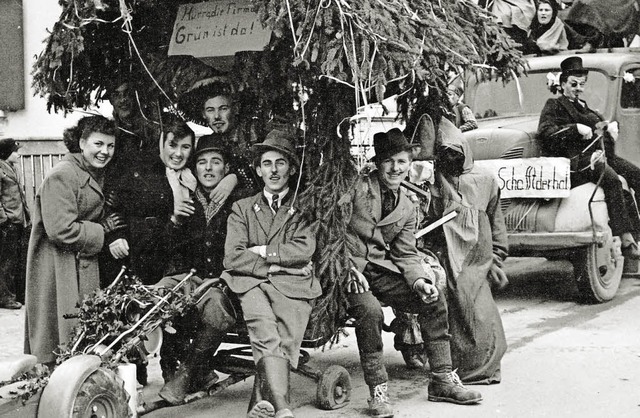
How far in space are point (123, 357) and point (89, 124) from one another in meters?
1.56

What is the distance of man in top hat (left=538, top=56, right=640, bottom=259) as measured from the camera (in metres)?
9.27

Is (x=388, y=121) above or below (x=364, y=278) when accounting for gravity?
above

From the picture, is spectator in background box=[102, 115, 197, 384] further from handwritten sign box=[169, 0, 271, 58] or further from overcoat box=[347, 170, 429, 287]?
overcoat box=[347, 170, 429, 287]

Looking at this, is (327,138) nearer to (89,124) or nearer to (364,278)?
(364,278)

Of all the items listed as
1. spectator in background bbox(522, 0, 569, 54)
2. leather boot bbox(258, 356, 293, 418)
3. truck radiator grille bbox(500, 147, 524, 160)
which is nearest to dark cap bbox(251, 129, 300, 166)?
leather boot bbox(258, 356, 293, 418)

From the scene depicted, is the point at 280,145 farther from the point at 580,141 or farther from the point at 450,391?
the point at 580,141

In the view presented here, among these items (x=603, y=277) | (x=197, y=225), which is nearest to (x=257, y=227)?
(x=197, y=225)

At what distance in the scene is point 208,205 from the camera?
229 inches

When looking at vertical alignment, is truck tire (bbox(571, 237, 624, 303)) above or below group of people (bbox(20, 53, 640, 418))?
below

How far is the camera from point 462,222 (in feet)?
20.9

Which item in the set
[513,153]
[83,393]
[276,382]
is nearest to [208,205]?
[276,382]

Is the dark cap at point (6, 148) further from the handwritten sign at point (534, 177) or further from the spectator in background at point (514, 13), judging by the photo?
the spectator in background at point (514, 13)

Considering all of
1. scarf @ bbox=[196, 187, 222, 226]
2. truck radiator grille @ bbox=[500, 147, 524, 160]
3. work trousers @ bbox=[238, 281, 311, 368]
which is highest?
truck radiator grille @ bbox=[500, 147, 524, 160]

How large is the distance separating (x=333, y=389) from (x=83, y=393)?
1.79 m
